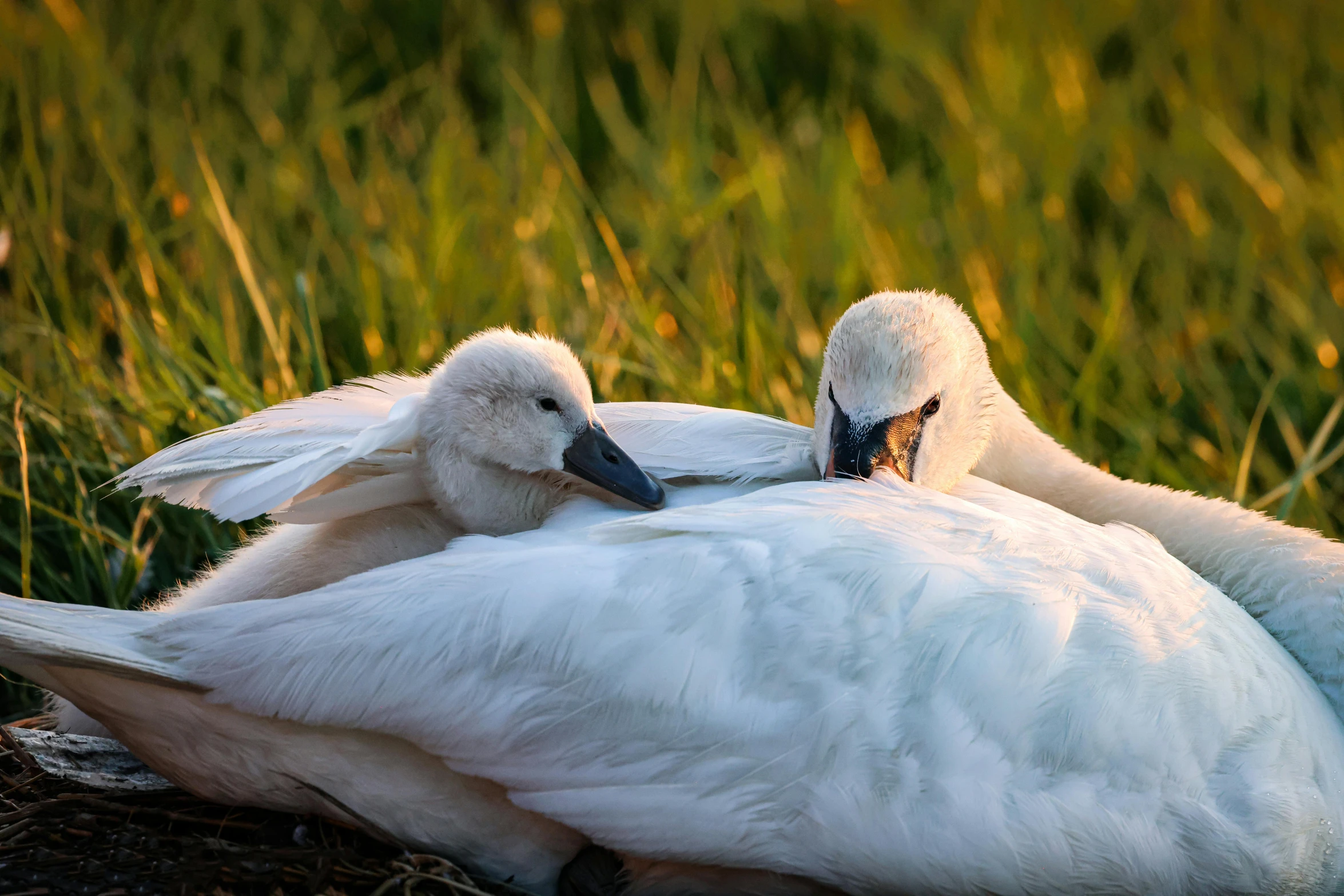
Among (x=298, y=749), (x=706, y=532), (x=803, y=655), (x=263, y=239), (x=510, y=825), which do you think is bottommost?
(x=510, y=825)

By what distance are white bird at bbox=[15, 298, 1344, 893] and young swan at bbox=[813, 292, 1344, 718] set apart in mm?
381

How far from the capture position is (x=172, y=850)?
222cm

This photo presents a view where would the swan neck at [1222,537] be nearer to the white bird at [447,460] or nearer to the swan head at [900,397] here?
the swan head at [900,397]

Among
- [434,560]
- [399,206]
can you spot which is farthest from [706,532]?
[399,206]

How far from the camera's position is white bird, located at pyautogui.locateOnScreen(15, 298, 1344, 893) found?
2002 millimetres

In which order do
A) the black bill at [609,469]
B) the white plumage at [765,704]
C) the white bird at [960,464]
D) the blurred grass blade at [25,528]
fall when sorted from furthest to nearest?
the blurred grass blade at [25,528]
the white bird at [960,464]
the black bill at [609,469]
the white plumage at [765,704]

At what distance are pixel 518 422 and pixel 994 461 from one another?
3.29ft

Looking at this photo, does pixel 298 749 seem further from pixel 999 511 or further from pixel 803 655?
pixel 999 511

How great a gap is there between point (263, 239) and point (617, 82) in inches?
97.3

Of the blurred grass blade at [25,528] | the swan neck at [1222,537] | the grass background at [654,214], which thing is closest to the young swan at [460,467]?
the blurred grass blade at [25,528]

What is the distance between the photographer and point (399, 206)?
4.74 m

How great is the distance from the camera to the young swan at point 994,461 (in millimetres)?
2555

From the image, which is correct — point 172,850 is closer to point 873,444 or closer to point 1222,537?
point 873,444

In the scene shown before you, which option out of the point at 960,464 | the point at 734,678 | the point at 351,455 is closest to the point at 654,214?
the point at 960,464
